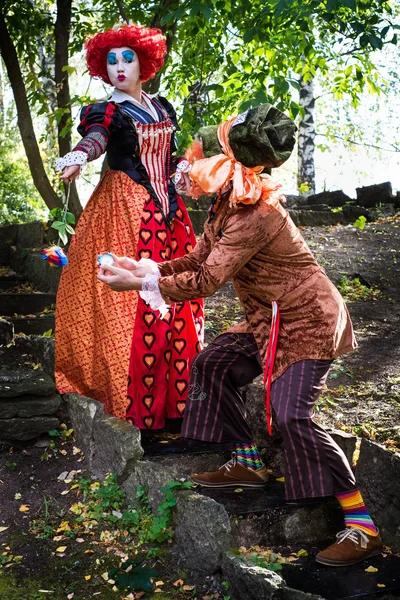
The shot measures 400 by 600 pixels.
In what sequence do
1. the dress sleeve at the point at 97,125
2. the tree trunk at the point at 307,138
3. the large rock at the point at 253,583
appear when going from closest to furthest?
the large rock at the point at 253,583, the dress sleeve at the point at 97,125, the tree trunk at the point at 307,138

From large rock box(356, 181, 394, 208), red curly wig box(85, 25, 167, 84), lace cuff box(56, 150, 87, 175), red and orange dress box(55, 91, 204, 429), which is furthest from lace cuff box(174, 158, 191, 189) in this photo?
large rock box(356, 181, 394, 208)

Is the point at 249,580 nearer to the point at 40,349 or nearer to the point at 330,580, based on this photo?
the point at 330,580

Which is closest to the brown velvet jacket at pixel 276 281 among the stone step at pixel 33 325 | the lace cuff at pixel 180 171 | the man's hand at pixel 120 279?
the man's hand at pixel 120 279

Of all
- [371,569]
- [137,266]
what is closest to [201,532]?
[371,569]

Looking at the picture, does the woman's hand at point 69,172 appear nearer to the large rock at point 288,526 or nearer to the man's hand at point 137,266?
the man's hand at point 137,266

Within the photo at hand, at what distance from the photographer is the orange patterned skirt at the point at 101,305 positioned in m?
3.74

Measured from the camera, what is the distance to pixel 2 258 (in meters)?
7.31

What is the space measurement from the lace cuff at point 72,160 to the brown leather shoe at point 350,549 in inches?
76.6

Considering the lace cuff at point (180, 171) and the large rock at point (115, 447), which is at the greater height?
the lace cuff at point (180, 171)

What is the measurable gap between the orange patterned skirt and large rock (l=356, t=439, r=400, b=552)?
119 cm

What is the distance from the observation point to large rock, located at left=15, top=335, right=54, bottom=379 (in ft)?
13.5

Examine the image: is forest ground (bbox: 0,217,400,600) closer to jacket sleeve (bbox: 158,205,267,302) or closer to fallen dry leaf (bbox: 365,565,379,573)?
fallen dry leaf (bbox: 365,565,379,573)

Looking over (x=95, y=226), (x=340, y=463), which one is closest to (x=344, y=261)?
(x=95, y=226)

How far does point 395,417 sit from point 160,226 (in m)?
1.51
